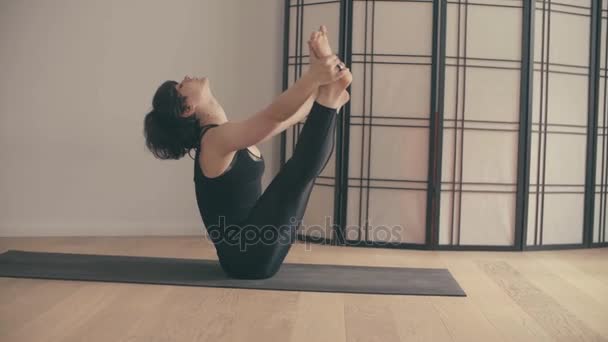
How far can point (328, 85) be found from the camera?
2.55 meters

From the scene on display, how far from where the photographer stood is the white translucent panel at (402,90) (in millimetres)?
4242

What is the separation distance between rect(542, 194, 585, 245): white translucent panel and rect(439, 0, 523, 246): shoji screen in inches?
11.1

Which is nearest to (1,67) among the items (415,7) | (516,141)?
(415,7)

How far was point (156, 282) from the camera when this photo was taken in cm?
284

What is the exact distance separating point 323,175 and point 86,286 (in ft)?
6.68

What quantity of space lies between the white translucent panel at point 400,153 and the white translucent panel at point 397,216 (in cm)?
12

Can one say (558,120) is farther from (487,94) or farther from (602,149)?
(487,94)

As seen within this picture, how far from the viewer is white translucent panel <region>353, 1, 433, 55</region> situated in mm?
4219

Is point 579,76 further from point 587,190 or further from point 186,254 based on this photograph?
point 186,254

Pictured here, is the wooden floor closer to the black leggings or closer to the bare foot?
the black leggings

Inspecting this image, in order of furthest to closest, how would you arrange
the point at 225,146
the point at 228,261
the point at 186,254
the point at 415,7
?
1. the point at 415,7
2. the point at 186,254
3. the point at 228,261
4. the point at 225,146

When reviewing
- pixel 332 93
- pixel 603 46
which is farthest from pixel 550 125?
pixel 332 93

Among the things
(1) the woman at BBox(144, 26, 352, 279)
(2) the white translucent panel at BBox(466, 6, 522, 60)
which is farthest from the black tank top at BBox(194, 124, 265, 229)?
(2) the white translucent panel at BBox(466, 6, 522, 60)

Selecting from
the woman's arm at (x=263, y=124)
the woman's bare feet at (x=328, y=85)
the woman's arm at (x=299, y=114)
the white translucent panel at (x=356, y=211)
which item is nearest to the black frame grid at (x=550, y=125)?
the white translucent panel at (x=356, y=211)
